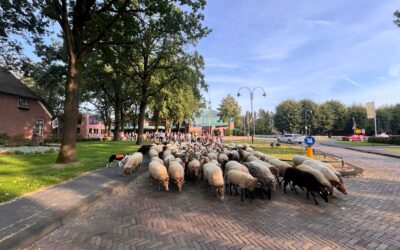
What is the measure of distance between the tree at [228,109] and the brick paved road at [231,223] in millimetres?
67198

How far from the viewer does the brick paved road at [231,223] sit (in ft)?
14.2

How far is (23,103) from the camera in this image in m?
28.0

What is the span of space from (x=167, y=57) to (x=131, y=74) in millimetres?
5216

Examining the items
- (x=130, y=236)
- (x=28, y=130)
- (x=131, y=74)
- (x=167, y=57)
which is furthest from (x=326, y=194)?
(x=28, y=130)

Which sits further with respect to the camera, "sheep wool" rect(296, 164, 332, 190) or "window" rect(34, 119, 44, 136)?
"window" rect(34, 119, 44, 136)

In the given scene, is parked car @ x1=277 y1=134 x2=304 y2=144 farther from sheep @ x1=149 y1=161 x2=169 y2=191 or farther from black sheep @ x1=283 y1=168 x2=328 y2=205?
sheep @ x1=149 y1=161 x2=169 y2=191

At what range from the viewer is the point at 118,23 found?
47.8 ft

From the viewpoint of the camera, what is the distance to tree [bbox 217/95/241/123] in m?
74.7

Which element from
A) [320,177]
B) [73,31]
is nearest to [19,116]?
[73,31]

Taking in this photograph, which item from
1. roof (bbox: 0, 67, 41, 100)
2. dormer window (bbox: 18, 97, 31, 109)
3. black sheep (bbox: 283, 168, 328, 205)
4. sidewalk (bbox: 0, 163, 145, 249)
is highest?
roof (bbox: 0, 67, 41, 100)

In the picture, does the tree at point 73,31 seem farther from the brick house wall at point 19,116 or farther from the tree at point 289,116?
the tree at point 289,116

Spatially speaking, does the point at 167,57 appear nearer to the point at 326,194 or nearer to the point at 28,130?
the point at 28,130

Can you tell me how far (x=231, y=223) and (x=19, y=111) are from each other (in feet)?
101

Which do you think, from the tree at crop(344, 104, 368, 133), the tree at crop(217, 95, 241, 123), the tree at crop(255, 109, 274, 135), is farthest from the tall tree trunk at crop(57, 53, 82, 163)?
the tree at crop(255, 109, 274, 135)
